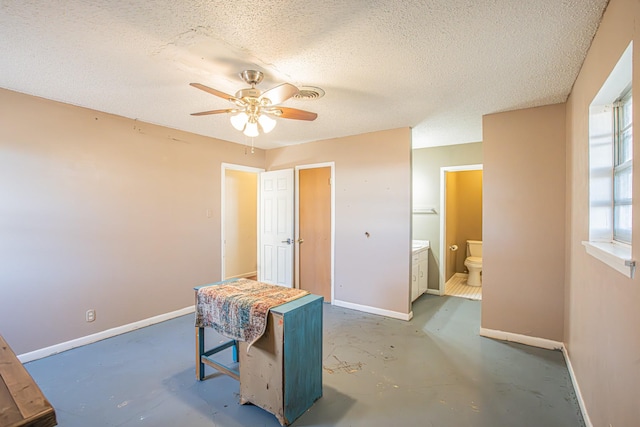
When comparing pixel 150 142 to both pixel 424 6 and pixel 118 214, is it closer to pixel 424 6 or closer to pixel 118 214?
pixel 118 214

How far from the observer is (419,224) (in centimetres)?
504

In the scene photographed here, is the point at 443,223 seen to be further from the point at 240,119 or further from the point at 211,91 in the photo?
the point at 211,91

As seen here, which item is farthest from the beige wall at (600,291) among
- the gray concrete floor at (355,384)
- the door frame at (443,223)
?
the door frame at (443,223)

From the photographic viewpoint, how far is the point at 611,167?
5.81ft

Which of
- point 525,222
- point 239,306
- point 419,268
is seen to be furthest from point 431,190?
point 239,306

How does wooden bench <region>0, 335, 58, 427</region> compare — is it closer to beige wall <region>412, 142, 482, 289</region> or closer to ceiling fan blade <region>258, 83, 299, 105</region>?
ceiling fan blade <region>258, 83, 299, 105</region>

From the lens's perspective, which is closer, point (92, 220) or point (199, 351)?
point (199, 351)

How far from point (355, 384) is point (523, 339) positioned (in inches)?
74.6

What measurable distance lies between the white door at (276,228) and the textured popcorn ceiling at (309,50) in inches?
71.4

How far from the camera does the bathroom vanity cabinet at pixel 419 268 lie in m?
4.28

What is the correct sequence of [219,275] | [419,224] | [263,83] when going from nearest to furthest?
[263,83], [219,275], [419,224]

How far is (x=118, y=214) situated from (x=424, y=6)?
11.2 feet

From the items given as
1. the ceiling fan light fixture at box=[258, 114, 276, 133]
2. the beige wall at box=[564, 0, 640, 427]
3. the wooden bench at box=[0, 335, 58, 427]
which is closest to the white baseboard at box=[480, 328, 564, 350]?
the beige wall at box=[564, 0, 640, 427]

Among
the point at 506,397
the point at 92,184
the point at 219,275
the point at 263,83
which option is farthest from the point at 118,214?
the point at 506,397
